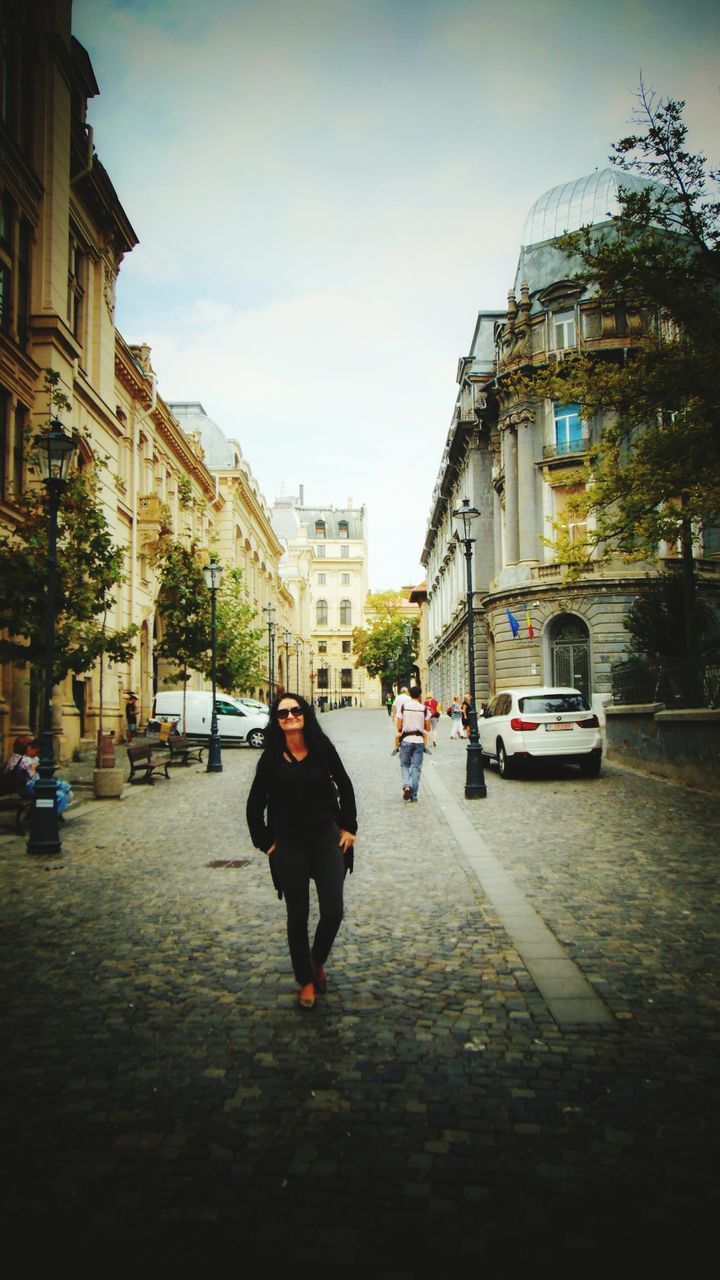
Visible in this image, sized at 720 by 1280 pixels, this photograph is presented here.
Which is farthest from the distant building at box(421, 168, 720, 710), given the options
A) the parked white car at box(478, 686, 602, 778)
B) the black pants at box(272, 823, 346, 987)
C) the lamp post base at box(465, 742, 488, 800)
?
the black pants at box(272, 823, 346, 987)

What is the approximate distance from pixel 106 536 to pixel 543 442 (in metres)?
23.9

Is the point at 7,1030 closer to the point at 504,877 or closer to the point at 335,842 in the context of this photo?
the point at 335,842

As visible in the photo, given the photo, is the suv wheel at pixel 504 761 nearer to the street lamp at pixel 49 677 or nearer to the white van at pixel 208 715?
the street lamp at pixel 49 677

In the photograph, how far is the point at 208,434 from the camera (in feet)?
161

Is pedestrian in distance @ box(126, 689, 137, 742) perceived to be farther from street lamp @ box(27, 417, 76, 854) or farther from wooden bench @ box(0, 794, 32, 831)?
street lamp @ box(27, 417, 76, 854)

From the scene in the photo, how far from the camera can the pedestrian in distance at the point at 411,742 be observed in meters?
13.3

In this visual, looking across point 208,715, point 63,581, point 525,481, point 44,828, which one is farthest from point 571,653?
point 44,828

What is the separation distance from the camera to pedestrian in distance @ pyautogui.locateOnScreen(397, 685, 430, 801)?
13.3 metres

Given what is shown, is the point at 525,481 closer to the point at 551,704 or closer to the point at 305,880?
the point at 551,704

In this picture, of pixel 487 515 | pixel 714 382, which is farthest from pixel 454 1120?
pixel 487 515

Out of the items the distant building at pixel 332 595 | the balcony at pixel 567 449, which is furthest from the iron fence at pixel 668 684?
the distant building at pixel 332 595

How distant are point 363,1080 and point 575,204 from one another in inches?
1649

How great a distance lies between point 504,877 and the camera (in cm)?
744

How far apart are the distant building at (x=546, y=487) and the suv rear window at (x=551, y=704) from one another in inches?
585
